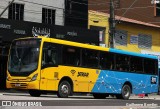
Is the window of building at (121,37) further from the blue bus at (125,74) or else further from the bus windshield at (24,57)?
the bus windshield at (24,57)

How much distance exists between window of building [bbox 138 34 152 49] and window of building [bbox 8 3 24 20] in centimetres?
1779

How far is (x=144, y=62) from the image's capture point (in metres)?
28.0

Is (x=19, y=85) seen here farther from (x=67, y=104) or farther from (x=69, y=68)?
(x=67, y=104)

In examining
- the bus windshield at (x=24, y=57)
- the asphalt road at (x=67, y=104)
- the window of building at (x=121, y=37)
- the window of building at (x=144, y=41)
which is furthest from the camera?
the window of building at (x=144, y=41)

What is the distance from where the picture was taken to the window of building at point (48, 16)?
112 ft

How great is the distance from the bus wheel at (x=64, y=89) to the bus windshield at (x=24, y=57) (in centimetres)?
200

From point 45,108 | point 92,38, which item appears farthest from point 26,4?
point 45,108

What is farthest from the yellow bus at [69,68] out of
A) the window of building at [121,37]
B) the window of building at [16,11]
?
the window of building at [121,37]

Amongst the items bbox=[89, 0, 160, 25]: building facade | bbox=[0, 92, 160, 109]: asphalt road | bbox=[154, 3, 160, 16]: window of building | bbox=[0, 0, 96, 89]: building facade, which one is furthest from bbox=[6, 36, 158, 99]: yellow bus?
bbox=[154, 3, 160, 16]: window of building

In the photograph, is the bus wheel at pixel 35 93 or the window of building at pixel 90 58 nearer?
the bus wheel at pixel 35 93

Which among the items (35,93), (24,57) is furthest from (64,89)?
(24,57)

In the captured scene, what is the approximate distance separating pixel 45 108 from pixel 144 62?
16287mm

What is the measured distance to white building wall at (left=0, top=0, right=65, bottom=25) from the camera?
106 ft

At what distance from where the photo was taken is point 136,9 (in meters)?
56.6
